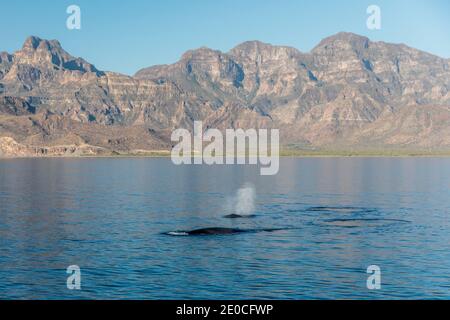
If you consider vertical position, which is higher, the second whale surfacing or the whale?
Result: the whale

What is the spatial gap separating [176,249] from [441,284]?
131 feet

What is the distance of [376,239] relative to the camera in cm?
11056

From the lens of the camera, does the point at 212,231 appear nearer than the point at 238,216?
Yes

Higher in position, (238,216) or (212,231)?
(238,216)

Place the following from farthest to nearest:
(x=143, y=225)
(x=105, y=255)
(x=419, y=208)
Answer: (x=419, y=208)
(x=143, y=225)
(x=105, y=255)

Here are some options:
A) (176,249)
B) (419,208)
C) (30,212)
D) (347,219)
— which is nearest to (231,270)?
(176,249)

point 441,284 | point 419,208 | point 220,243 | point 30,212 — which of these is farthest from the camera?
point 419,208

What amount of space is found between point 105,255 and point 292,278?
29536 millimetres

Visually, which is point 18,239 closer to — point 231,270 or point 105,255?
point 105,255

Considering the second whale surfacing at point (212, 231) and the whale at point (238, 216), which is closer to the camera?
the second whale surfacing at point (212, 231)

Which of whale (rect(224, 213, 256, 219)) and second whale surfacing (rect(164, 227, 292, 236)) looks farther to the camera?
whale (rect(224, 213, 256, 219))

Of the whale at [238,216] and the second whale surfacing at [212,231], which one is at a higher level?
the whale at [238,216]

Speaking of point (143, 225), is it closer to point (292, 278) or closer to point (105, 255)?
point (105, 255)

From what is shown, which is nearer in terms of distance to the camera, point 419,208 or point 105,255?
point 105,255
